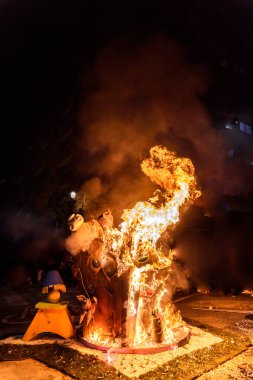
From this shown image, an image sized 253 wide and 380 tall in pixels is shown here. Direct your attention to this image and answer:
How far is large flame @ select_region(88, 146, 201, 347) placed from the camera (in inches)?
278

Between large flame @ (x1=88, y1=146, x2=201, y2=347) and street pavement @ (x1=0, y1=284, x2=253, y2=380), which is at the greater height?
large flame @ (x1=88, y1=146, x2=201, y2=347)

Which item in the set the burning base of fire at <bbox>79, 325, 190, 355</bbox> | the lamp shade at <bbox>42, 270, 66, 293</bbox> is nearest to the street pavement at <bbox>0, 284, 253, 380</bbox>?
the burning base of fire at <bbox>79, 325, 190, 355</bbox>

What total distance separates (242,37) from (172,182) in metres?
15.4

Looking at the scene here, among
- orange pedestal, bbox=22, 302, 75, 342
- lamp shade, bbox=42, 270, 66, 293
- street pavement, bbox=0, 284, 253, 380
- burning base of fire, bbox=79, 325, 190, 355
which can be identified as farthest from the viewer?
lamp shade, bbox=42, 270, 66, 293

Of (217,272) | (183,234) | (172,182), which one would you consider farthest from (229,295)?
(172,182)

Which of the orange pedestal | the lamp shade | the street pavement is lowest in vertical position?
the street pavement

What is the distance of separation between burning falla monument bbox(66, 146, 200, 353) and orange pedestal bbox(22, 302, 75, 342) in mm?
446

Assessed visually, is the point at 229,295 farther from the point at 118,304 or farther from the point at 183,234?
the point at 118,304

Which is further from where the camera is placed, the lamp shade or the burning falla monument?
the lamp shade

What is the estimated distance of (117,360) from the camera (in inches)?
247

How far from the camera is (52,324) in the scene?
7570mm

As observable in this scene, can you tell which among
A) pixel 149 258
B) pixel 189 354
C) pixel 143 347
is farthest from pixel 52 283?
pixel 189 354

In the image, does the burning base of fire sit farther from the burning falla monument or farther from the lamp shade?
the lamp shade

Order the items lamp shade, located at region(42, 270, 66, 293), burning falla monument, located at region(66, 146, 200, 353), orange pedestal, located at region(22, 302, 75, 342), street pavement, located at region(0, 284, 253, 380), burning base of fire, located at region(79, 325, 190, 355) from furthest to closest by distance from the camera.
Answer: lamp shade, located at region(42, 270, 66, 293) → orange pedestal, located at region(22, 302, 75, 342) → burning falla monument, located at region(66, 146, 200, 353) → burning base of fire, located at region(79, 325, 190, 355) → street pavement, located at region(0, 284, 253, 380)
